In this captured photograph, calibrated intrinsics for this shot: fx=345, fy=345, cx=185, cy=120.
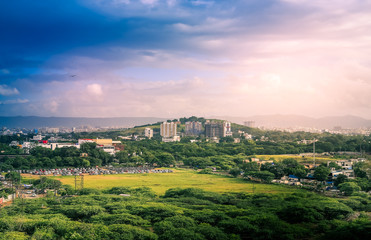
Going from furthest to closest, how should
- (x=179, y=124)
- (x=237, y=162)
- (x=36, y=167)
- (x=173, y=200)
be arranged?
(x=179, y=124), (x=237, y=162), (x=36, y=167), (x=173, y=200)

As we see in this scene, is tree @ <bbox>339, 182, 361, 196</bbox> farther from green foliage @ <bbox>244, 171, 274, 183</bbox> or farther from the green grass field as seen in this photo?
green foliage @ <bbox>244, 171, 274, 183</bbox>

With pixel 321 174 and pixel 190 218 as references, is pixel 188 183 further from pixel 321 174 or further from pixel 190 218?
pixel 190 218

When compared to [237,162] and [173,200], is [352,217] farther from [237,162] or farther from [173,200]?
[237,162]

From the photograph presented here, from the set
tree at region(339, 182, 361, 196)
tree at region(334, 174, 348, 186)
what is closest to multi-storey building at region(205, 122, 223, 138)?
tree at region(334, 174, 348, 186)

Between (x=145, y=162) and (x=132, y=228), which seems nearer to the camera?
(x=132, y=228)

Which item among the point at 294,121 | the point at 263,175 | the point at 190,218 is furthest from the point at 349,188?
the point at 294,121

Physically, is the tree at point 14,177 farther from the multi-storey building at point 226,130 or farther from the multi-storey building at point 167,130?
the multi-storey building at point 226,130

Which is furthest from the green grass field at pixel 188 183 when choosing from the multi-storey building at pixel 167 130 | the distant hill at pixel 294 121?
the multi-storey building at pixel 167 130

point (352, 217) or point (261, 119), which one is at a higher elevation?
point (261, 119)

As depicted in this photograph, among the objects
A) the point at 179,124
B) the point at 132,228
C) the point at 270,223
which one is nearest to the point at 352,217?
the point at 270,223
